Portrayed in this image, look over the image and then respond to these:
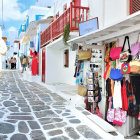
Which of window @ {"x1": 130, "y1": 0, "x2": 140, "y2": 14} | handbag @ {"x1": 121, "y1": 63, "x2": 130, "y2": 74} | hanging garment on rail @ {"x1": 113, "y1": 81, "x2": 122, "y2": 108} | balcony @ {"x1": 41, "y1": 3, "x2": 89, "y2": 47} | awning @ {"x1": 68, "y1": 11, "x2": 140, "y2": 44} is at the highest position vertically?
balcony @ {"x1": 41, "y1": 3, "x2": 89, "y2": 47}

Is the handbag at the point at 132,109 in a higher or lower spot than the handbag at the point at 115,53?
lower

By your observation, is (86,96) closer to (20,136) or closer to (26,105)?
(26,105)

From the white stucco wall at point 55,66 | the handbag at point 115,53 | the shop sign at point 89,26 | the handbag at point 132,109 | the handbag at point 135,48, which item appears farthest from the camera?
the white stucco wall at point 55,66

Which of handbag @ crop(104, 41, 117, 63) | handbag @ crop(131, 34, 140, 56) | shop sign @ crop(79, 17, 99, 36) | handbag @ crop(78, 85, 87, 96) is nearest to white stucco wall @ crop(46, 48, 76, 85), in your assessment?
handbag @ crop(78, 85, 87, 96)

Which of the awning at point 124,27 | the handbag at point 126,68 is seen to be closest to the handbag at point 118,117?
the handbag at point 126,68

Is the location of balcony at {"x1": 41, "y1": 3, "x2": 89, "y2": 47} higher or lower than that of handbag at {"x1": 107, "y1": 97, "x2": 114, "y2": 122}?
higher

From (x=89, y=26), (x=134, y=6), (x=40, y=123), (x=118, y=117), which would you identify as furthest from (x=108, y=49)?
(x=40, y=123)

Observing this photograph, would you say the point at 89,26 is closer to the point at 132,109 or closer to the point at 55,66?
the point at 132,109

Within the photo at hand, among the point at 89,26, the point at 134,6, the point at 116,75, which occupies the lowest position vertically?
the point at 116,75

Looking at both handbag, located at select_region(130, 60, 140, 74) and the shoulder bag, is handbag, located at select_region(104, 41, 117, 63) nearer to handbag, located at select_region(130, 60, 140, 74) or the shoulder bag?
the shoulder bag

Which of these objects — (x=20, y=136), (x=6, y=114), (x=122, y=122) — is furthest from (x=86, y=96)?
(x=20, y=136)

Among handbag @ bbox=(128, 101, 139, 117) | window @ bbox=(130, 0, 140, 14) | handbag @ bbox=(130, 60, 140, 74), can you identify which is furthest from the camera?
window @ bbox=(130, 0, 140, 14)

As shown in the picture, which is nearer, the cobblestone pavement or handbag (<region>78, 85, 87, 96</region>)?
the cobblestone pavement

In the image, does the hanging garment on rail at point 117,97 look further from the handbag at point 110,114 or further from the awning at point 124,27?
the awning at point 124,27
